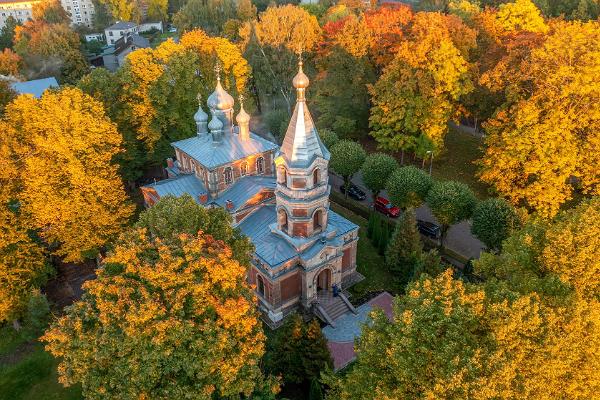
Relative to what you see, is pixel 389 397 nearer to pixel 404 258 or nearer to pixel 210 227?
pixel 210 227

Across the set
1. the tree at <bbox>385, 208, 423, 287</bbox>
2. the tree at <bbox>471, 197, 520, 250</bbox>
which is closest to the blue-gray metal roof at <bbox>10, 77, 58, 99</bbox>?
the tree at <bbox>385, 208, 423, 287</bbox>

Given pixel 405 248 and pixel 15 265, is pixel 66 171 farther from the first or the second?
pixel 405 248

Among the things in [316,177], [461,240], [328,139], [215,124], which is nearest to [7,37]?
[328,139]

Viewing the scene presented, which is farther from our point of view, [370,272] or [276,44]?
[276,44]

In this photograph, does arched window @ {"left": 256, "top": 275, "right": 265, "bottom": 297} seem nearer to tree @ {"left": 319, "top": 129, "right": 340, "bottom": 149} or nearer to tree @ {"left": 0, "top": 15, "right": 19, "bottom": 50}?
tree @ {"left": 319, "top": 129, "right": 340, "bottom": 149}

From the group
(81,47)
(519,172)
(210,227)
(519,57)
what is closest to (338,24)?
(519,57)

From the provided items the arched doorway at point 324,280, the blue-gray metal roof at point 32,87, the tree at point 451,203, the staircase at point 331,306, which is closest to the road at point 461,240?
the tree at point 451,203

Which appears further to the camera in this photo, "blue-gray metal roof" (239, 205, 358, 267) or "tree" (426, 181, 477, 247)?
"tree" (426, 181, 477, 247)
